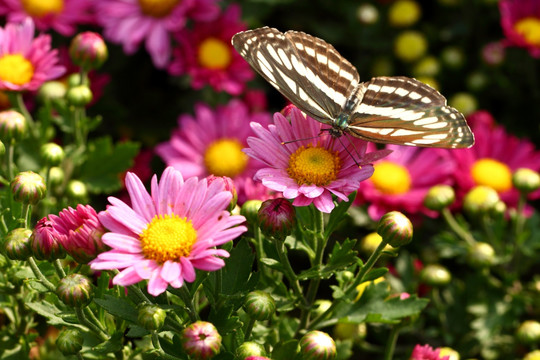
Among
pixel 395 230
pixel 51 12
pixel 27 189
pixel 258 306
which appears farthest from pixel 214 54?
pixel 258 306

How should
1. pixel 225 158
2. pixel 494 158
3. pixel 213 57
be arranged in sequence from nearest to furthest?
pixel 494 158 → pixel 225 158 → pixel 213 57

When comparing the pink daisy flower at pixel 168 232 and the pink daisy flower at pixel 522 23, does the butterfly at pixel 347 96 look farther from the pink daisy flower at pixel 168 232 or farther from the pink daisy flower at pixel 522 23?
the pink daisy flower at pixel 522 23

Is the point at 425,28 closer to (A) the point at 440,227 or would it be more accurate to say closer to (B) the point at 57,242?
(A) the point at 440,227

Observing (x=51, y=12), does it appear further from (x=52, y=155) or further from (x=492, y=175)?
(x=492, y=175)

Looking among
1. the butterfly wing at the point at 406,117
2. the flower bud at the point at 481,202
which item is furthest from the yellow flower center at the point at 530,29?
the butterfly wing at the point at 406,117

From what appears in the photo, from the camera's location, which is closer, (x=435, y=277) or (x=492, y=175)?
(x=435, y=277)

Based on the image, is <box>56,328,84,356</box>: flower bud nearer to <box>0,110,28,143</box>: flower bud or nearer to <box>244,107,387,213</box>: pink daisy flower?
<box>244,107,387,213</box>: pink daisy flower
